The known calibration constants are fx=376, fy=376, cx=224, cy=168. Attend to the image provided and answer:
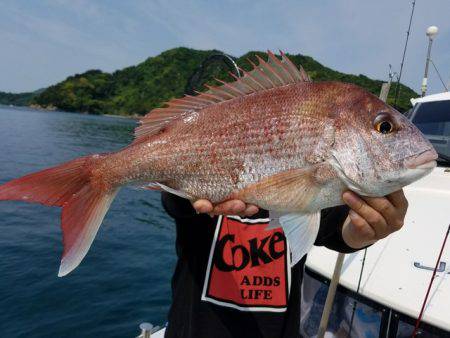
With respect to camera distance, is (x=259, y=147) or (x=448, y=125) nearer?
(x=259, y=147)

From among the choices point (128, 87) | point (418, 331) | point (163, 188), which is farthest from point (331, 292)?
point (128, 87)

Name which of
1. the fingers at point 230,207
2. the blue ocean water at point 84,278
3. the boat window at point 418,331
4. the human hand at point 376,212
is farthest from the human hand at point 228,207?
the blue ocean water at point 84,278

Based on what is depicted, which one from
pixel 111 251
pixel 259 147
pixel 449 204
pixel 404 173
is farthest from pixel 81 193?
pixel 111 251

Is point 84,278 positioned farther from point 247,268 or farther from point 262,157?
point 262,157

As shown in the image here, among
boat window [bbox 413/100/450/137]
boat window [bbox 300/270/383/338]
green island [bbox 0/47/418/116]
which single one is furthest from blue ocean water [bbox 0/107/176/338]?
green island [bbox 0/47/418/116]

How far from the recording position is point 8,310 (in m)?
6.07

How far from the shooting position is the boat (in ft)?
7.86

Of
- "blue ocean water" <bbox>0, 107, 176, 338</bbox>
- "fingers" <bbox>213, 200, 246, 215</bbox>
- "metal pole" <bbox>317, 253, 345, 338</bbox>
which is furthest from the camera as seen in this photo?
"blue ocean water" <bbox>0, 107, 176, 338</bbox>

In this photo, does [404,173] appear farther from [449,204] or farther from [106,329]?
[106,329]

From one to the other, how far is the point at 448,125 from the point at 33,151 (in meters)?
22.8

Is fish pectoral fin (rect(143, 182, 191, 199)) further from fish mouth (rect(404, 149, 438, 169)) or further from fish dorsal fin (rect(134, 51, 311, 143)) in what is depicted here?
fish mouth (rect(404, 149, 438, 169))

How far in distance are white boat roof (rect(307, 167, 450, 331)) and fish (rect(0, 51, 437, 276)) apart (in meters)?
1.07

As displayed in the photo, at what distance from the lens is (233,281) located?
8.66ft

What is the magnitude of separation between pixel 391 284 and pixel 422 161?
4.19 ft
